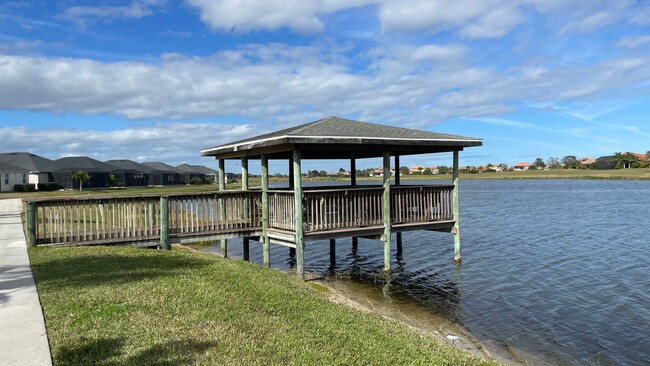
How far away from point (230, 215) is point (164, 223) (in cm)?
185

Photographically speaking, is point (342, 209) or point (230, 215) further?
point (230, 215)

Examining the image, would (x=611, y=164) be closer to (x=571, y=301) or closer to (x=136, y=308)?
(x=571, y=301)

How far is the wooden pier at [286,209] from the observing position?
1202cm

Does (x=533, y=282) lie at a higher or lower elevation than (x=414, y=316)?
lower

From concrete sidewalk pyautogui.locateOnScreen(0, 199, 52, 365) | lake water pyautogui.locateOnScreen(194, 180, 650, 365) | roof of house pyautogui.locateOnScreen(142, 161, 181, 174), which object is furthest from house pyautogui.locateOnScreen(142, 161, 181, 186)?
concrete sidewalk pyautogui.locateOnScreen(0, 199, 52, 365)

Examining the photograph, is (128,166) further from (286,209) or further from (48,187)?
(286,209)

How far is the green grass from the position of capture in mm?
5207

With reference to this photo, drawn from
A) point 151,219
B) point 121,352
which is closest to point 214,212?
point 151,219

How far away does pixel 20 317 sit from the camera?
20.7 feet

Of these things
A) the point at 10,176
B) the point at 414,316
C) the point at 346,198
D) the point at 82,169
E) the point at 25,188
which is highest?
the point at 82,169

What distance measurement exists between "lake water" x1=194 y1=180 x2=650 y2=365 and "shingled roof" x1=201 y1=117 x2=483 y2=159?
12.9 feet

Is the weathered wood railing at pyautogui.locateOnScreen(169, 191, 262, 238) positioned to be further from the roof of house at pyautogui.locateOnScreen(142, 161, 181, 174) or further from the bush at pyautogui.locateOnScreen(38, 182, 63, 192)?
the roof of house at pyautogui.locateOnScreen(142, 161, 181, 174)

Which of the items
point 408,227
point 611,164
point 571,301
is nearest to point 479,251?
→ point 408,227

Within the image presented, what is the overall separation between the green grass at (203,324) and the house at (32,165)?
58767 millimetres
